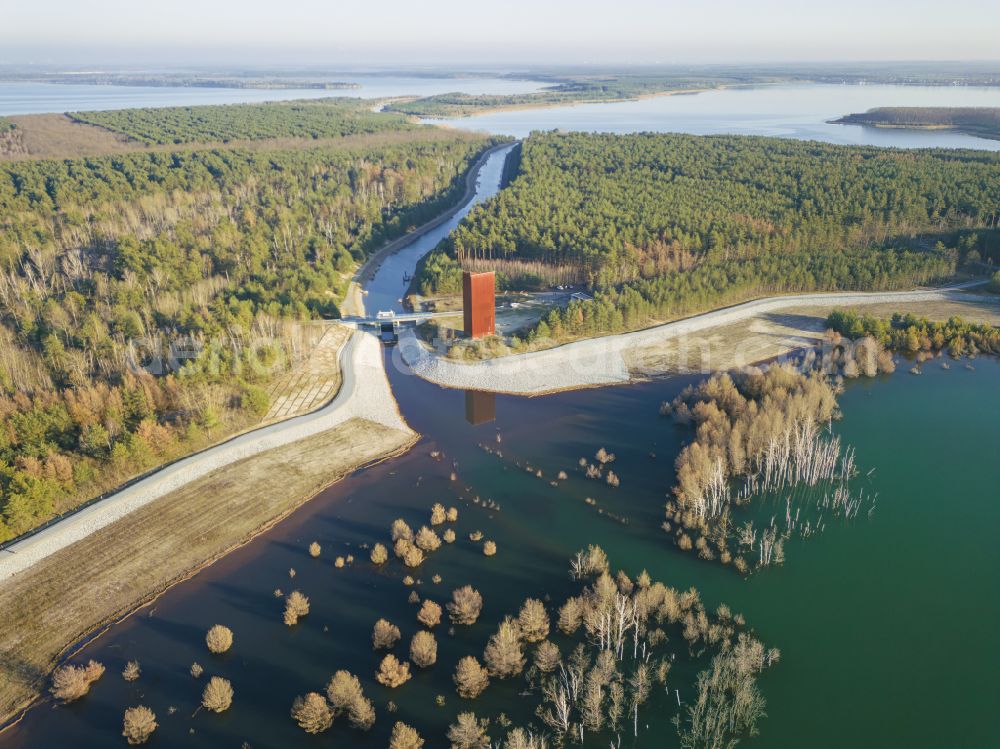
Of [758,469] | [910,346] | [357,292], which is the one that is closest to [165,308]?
[357,292]

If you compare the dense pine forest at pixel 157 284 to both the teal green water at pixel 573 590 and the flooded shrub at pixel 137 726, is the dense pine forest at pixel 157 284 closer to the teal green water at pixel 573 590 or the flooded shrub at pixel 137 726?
the teal green water at pixel 573 590

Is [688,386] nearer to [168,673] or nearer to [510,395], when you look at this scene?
[510,395]

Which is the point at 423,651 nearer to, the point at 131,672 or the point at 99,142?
the point at 131,672

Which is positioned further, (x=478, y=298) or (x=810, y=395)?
(x=478, y=298)

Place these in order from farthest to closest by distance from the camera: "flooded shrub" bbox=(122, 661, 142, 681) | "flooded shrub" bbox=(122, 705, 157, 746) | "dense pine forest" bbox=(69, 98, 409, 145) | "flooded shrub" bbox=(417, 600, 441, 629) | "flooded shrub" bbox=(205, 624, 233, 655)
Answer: "dense pine forest" bbox=(69, 98, 409, 145) < "flooded shrub" bbox=(417, 600, 441, 629) < "flooded shrub" bbox=(205, 624, 233, 655) < "flooded shrub" bbox=(122, 661, 142, 681) < "flooded shrub" bbox=(122, 705, 157, 746)

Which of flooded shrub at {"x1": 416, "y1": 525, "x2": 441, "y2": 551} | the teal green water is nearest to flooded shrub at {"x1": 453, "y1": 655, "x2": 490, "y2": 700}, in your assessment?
the teal green water

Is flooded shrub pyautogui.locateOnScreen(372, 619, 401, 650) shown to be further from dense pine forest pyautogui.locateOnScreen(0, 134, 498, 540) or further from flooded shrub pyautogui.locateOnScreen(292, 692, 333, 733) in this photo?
dense pine forest pyautogui.locateOnScreen(0, 134, 498, 540)
